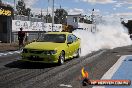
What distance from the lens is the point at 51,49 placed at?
45.9 ft

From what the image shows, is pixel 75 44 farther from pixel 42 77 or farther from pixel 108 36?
pixel 108 36

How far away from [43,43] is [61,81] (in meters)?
4.62

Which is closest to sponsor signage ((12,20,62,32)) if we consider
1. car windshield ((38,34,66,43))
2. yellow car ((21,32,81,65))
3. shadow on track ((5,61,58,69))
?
car windshield ((38,34,66,43))

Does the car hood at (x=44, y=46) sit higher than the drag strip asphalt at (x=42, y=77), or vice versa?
the car hood at (x=44, y=46)

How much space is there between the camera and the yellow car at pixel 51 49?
45.5ft

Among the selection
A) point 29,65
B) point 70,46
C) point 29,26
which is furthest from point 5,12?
point 29,65

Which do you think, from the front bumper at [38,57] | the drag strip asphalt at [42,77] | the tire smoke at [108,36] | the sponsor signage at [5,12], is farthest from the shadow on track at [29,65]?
the sponsor signage at [5,12]

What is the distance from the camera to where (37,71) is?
41.4 feet

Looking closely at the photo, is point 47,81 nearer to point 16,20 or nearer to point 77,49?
point 77,49

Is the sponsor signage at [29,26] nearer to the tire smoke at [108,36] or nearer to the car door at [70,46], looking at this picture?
the tire smoke at [108,36]

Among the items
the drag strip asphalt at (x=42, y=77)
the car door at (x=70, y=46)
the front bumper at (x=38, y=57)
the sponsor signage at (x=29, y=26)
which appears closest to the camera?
the drag strip asphalt at (x=42, y=77)

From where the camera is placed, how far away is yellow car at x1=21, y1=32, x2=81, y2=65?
13.9 metres

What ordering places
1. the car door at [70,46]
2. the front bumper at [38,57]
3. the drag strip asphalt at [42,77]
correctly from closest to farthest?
1. the drag strip asphalt at [42,77]
2. the front bumper at [38,57]
3. the car door at [70,46]

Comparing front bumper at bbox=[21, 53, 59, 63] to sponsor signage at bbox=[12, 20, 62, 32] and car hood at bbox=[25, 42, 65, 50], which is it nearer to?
car hood at bbox=[25, 42, 65, 50]
